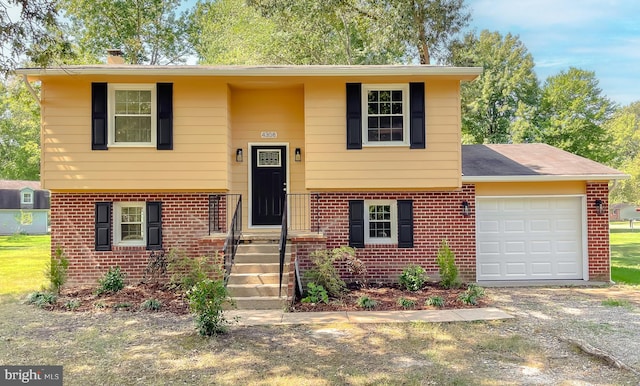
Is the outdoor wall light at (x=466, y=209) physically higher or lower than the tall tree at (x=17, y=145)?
lower

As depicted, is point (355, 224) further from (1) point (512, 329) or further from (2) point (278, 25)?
(2) point (278, 25)

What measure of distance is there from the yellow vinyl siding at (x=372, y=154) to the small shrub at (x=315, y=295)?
7.71ft

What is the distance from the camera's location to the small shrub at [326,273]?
8.55 m

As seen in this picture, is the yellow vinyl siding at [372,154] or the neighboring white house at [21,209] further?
the neighboring white house at [21,209]

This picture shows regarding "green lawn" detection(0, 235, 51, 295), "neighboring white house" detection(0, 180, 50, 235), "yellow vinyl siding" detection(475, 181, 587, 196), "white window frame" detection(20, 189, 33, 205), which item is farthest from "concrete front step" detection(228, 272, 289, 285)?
"white window frame" detection(20, 189, 33, 205)

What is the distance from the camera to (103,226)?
31.8ft

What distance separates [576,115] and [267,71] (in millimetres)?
24538

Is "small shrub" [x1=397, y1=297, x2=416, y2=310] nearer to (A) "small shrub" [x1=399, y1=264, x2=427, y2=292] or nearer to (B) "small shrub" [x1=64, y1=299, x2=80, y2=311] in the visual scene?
(A) "small shrub" [x1=399, y1=264, x2=427, y2=292]

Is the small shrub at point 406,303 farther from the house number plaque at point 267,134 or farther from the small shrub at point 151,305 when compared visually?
the house number plaque at point 267,134

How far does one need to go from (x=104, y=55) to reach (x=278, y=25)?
31.9 ft

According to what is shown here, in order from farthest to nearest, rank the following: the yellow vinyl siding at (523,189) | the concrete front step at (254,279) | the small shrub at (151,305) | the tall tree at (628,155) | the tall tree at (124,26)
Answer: the tall tree at (628,155), the tall tree at (124,26), the yellow vinyl siding at (523,189), the concrete front step at (254,279), the small shrub at (151,305)

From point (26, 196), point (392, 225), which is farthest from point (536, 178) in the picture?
point (26, 196)

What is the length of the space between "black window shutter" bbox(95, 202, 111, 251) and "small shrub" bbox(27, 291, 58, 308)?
4.84 feet

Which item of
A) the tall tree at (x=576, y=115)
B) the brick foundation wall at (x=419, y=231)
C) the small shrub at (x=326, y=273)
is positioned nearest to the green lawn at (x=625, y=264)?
the brick foundation wall at (x=419, y=231)
